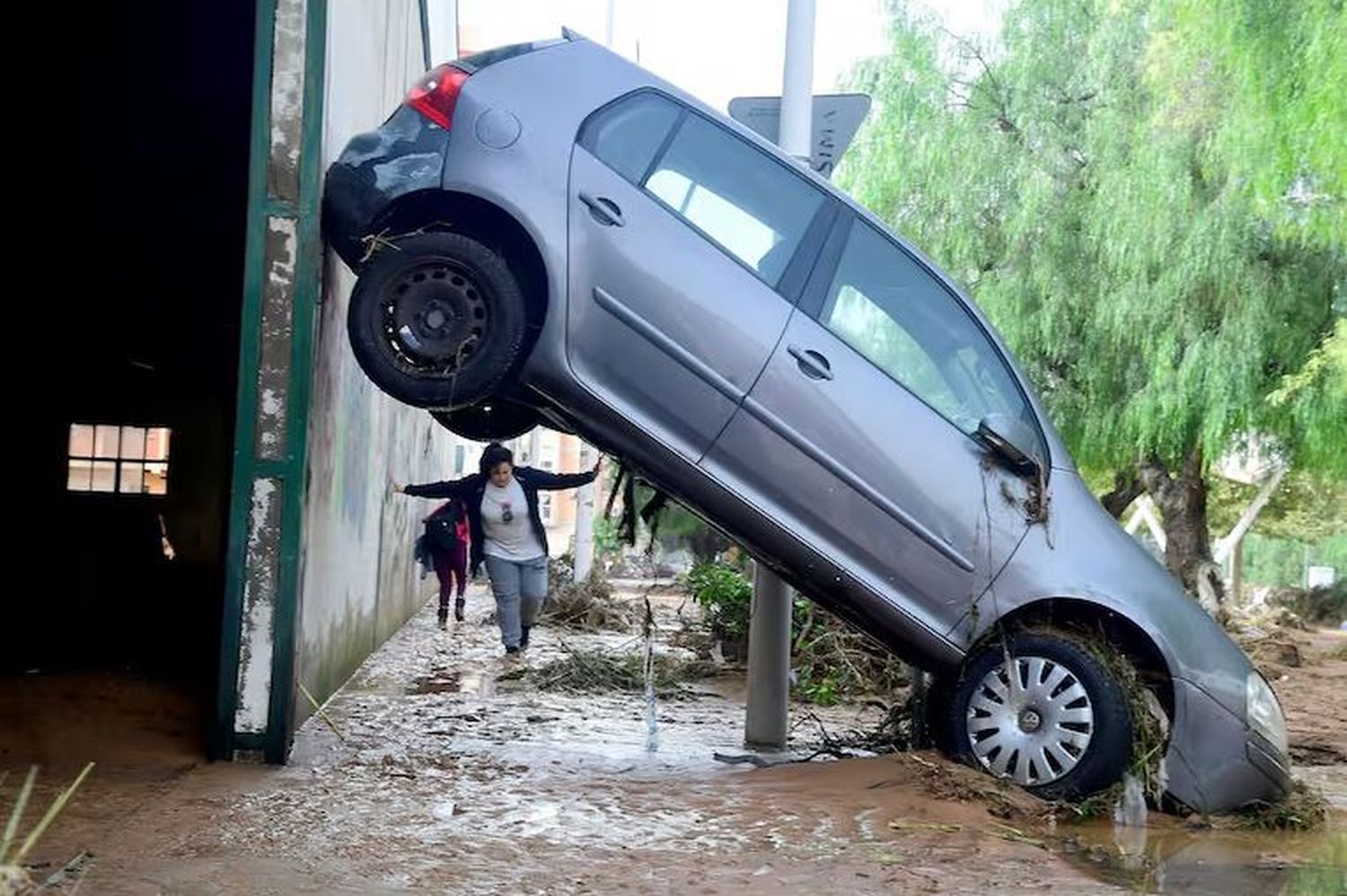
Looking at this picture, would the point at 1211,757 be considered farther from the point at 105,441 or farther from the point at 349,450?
the point at 105,441

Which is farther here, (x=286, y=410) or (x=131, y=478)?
(x=131, y=478)

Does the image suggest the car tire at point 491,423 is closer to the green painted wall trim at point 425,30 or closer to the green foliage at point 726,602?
the green foliage at point 726,602

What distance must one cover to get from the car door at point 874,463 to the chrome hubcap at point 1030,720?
0.37 meters

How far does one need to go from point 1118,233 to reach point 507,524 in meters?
9.62

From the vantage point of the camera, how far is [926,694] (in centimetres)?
658

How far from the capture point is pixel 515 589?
10.1 m

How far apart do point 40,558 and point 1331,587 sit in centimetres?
2782

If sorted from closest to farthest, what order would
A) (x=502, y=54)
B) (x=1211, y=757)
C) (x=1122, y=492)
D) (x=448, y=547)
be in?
(x=1211, y=757) < (x=502, y=54) < (x=448, y=547) < (x=1122, y=492)

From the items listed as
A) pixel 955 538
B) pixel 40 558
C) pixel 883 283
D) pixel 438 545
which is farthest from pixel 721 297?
pixel 40 558

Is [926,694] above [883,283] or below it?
below

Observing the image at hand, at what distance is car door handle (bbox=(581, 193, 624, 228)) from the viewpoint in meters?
6.06

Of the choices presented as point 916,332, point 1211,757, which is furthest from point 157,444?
point 1211,757

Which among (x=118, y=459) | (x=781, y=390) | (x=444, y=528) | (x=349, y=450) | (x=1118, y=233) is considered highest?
(x=1118, y=233)

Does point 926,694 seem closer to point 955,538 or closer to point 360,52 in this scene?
point 955,538
